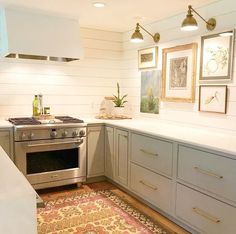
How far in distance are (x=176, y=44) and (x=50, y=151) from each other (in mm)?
1947

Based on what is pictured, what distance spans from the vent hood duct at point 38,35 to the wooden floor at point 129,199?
1649 mm

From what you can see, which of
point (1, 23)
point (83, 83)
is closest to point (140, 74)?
point (83, 83)

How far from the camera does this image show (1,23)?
3158 millimetres

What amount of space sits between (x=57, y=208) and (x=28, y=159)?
0.66 metres

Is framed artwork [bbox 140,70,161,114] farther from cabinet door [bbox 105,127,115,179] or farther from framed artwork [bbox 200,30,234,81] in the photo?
Answer: framed artwork [bbox 200,30,234,81]

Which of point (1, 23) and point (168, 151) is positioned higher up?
point (1, 23)

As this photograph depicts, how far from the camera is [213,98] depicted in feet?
8.87

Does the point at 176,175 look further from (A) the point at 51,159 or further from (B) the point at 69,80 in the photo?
(B) the point at 69,80

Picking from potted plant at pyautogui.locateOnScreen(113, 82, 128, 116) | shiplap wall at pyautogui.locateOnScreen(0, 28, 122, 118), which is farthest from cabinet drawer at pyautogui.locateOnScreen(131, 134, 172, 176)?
shiplap wall at pyautogui.locateOnScreen(0, 28, 122, 118)

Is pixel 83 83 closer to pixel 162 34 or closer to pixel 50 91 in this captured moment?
pixel 50 91

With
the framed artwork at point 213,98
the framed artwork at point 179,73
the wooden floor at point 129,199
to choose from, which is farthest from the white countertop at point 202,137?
the wooden floor at point 129,199

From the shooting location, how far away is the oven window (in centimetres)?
309

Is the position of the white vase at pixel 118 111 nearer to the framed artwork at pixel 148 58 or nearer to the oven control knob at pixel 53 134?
the framed artwork at pixel 148 58

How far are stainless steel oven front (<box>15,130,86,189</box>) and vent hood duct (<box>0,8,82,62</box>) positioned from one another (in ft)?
3.40
